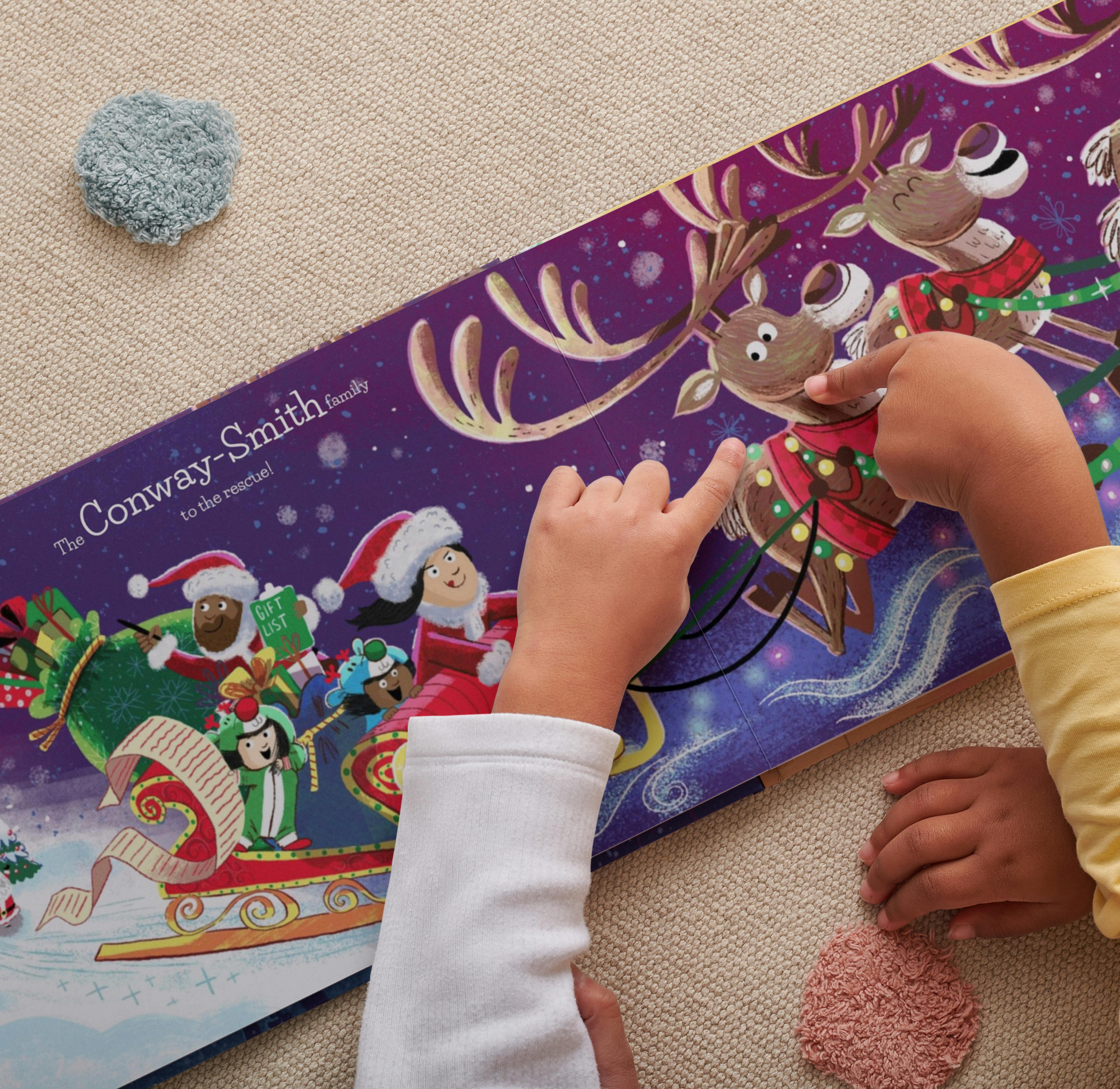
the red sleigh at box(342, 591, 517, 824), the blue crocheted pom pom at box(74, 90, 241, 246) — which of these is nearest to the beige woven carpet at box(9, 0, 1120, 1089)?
the blue crocheted pom pom at box(74, 90, 241, 246)

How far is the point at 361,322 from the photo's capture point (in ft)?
1.76

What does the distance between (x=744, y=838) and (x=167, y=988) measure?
1.05ft

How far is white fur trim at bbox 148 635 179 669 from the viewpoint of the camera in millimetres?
499

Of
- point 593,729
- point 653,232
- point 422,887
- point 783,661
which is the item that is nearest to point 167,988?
point 422,887

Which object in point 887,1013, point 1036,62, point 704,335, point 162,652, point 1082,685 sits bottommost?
point 887,1013

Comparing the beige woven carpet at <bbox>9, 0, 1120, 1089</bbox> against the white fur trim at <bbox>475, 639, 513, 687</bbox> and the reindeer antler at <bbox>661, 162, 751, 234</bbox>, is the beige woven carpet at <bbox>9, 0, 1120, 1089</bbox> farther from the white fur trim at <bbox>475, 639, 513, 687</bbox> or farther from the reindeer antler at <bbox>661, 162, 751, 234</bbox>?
the white fur trim at <bbox>475, 639, 513, 687</bbox>

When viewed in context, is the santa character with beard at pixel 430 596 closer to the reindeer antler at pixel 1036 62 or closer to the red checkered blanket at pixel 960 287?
the red checkered blanket at pixel 960 287

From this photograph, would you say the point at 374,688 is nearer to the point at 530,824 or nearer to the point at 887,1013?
the point at 530,824

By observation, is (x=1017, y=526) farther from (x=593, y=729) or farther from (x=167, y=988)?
(x=167, y=988)

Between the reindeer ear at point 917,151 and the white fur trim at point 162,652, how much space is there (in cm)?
48

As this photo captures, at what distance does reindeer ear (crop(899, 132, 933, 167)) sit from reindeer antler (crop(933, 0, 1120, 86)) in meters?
0.04

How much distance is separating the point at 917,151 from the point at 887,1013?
1.58ft

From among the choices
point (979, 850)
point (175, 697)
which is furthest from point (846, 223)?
point (175, 697)

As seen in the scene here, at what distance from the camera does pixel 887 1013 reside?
511mm
